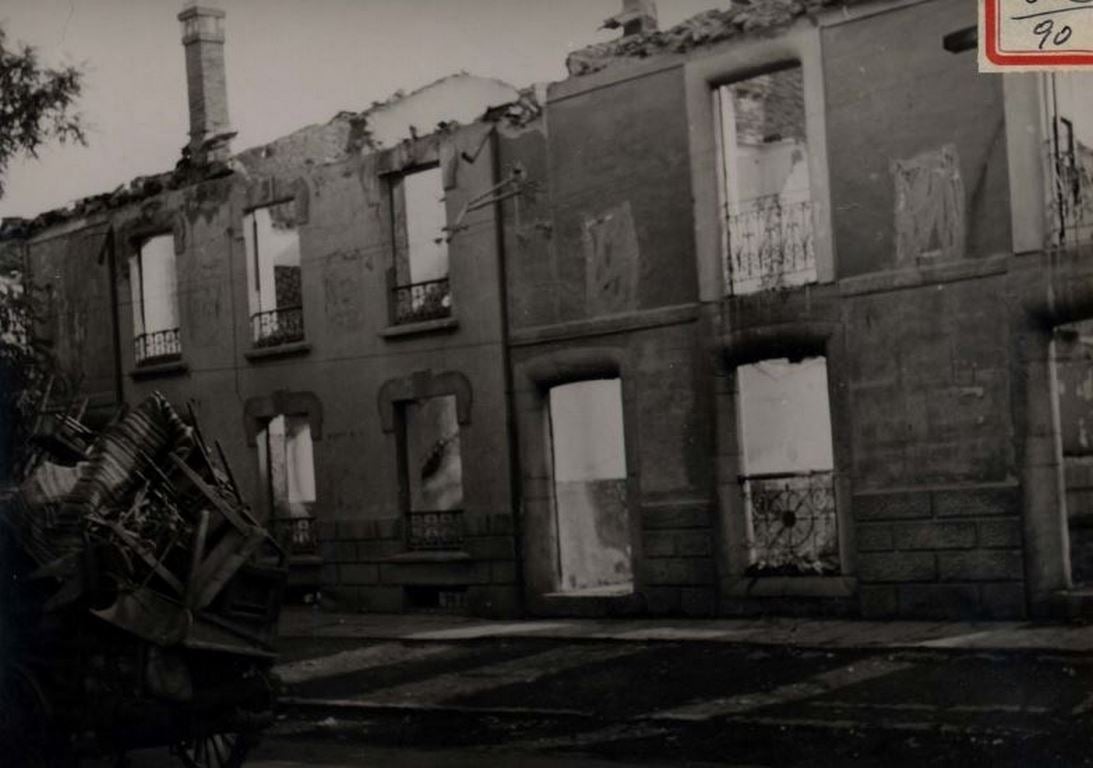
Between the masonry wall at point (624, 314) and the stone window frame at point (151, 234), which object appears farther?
the stone window frame at point (151, 234)

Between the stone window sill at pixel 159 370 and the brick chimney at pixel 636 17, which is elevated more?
the brick chimney at pixel 636 17

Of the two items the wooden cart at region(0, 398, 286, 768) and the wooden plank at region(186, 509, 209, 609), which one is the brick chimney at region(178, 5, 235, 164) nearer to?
the wooden cart at region(0, 398, 286, 768)

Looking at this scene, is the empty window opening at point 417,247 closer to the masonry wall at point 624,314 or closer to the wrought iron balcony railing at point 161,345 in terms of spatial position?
the masonry wall at point 624,314

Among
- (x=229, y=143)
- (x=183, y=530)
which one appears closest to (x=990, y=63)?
(x=183, y=530)

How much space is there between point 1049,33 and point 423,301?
14.8 meters

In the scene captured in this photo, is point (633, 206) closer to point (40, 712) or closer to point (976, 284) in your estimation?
point (976, 284)

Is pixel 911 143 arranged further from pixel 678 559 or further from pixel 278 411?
pixel 278 411

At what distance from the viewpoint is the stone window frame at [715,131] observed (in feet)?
55.1

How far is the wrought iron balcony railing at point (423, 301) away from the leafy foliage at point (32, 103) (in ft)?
26.2

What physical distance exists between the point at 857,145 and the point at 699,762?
771cm

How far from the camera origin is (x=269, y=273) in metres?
22.9

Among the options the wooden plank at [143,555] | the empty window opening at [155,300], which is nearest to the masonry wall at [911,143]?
the wooden plank at [143,555]

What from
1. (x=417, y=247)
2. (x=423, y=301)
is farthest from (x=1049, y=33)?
(x=417, y=247)

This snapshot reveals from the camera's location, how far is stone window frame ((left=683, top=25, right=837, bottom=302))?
16781 mm
